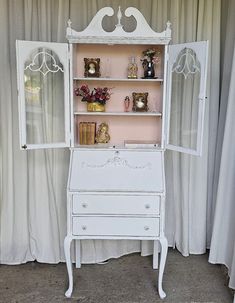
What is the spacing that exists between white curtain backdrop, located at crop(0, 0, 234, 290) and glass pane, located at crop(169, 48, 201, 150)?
21cm

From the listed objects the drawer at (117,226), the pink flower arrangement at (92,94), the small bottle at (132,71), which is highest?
the small bottle at (132,71)

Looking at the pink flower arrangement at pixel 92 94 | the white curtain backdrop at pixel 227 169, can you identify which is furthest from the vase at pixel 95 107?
the white curtain backdrop at pixel 227 169

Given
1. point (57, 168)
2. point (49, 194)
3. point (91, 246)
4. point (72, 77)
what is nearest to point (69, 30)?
point (72, 77)

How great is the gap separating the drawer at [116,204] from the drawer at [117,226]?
0.05 meters

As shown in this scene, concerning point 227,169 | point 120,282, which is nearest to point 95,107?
point 227,169

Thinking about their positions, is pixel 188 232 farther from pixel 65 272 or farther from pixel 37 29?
pixel 37 29

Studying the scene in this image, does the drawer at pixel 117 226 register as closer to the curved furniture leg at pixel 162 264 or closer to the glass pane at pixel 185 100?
the curved furniture leg at pixel 162 264

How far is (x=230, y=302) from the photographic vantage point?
2246 millimetres

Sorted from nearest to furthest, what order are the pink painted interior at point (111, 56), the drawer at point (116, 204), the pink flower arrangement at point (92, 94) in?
the drawer at point (116, 204) < the pink flower arrangement at point (92, 94) < the pink painted interior at point (111, 56)

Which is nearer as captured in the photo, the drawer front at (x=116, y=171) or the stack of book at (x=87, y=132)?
the drawer front at (x=116, y=171)

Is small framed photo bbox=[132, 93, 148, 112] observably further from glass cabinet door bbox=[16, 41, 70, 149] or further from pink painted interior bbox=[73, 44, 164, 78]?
glass cabinet door bbox=[16, 41, 70, 149]

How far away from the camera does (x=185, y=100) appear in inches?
102

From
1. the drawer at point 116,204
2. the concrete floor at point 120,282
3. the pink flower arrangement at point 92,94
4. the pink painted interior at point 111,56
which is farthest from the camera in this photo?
the pink painted interior at point 111,56

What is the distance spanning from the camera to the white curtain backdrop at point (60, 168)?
98.5 inches
